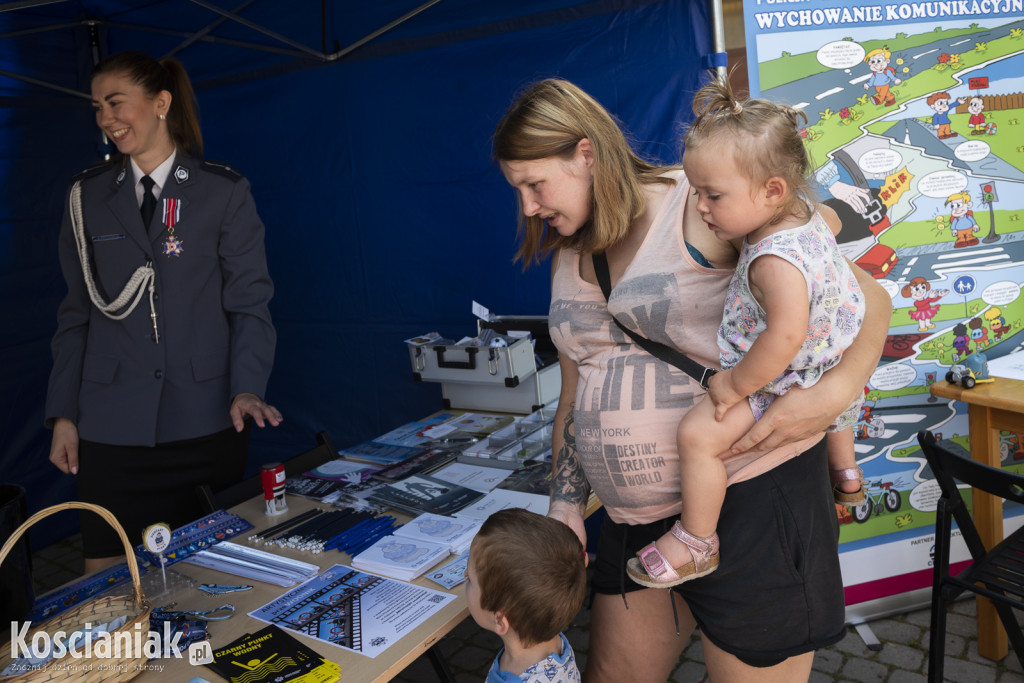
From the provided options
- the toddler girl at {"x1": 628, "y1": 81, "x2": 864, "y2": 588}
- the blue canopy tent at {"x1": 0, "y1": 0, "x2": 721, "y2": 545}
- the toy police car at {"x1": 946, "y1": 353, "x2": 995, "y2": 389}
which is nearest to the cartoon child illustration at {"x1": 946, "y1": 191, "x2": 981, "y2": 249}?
the toy police car at {"x1": 946, "y1": 353, "x2": 995, "y2": 389}

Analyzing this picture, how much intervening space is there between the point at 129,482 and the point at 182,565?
2.18 ft

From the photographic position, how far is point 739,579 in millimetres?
1381

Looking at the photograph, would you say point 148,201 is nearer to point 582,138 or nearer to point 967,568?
point 582,138

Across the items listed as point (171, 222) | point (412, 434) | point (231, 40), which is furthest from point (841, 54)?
point (231, 40)

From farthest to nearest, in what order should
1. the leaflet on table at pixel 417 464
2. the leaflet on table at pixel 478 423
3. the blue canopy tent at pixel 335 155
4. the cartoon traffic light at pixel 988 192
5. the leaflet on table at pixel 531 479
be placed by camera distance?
the blue canopy tent at pixel 335 155, the leaflet on table at pixel 478 423, the cartoon traffic light at pixel 988 192, the leaflet on table at pixel 417 464, the leaflet on table at pixel 531 479

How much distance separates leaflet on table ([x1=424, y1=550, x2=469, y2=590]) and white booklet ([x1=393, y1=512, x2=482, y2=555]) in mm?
57

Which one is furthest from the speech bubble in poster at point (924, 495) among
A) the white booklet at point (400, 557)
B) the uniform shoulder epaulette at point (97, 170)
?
the uniform shoulder epaulette at point (97, 170)

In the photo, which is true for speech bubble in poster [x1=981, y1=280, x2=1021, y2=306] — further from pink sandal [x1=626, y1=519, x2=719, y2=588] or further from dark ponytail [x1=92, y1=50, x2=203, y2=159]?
dark ponytail [x1=92, y1=50, x2=203, y2=159]

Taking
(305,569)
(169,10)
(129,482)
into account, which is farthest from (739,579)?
(169,10)

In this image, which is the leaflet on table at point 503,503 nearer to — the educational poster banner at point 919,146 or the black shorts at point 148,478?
the black shorts at point 148,478

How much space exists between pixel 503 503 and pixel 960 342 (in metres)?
1.84

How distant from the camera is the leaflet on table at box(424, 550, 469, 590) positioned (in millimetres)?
1802

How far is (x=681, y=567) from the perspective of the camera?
1.37m

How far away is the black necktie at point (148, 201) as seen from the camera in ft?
8.23
